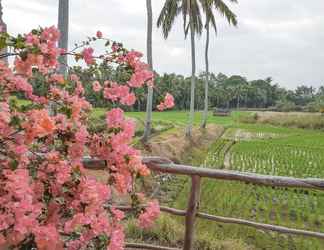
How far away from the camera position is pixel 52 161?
1.38m

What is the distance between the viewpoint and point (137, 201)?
5.41ft

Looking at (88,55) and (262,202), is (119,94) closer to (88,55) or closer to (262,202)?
(88,55)

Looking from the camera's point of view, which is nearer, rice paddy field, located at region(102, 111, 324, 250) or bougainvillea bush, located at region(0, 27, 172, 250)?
bougainvillea bush, located at region(0, 27, 172, 250)

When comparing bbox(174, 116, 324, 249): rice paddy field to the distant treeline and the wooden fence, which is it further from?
the distant treeline

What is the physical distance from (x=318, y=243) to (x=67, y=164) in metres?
4.01

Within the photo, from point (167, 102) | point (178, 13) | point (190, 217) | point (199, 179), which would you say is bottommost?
point (190, 217)

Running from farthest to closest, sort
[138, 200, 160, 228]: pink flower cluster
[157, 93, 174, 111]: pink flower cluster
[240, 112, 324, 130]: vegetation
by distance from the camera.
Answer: [240, 112, 324, 130]: vegetation → [157, 93, 174, 111]: pink flower cluster → [138, 200, 160, 228]: pink flower cluster

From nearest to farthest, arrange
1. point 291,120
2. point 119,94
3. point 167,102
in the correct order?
point 119,94 < point 167,102 < point 291,120

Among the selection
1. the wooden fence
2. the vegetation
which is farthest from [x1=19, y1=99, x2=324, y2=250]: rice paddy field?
the vegetation

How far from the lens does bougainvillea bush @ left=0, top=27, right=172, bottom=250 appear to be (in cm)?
122

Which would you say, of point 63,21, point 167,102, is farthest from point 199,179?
point 63,21

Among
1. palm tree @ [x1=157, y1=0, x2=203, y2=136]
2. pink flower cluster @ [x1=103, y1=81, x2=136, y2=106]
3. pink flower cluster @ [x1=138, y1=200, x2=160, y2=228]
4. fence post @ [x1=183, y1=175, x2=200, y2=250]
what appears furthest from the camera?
palm tree @ [x1=157, y1=0, x2=203, y2=136]

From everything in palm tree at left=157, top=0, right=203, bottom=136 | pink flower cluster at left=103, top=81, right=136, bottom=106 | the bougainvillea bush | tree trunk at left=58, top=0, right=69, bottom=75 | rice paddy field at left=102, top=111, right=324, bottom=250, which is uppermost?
palm tree at left=157, top=0, right=203, bottom=136

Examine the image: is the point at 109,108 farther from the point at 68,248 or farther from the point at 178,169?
the point at 178,169
